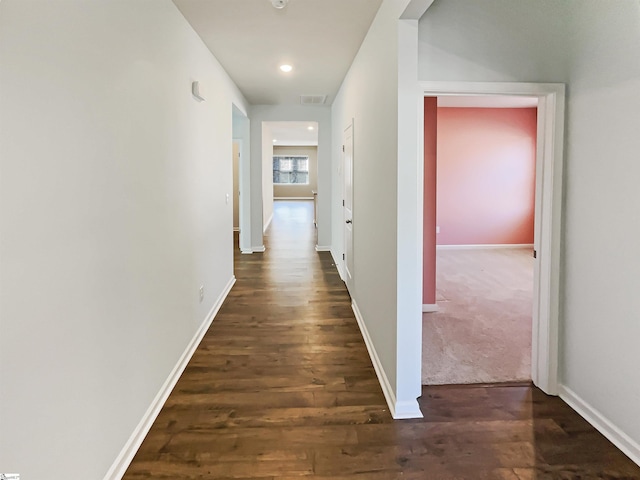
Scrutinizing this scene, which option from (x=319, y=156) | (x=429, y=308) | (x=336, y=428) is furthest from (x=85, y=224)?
(x=319, y=156)

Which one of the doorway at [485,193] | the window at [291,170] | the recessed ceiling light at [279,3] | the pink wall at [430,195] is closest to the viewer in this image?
the recessed ceiling light at [279,3]

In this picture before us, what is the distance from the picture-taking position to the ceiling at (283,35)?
2.84 meters

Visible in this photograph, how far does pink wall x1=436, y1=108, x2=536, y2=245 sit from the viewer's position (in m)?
7.54

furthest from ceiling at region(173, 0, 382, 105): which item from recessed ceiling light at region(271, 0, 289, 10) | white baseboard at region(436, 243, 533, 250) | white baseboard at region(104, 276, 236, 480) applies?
white baseboard at region(436, 243, 533, 250)

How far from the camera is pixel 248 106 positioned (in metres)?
6.78

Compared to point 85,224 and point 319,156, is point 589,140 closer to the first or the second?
point 85,224

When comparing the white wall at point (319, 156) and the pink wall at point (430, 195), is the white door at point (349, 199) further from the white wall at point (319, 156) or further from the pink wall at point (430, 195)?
the white wall at point (319, 156)

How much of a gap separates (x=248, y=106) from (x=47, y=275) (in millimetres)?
5904

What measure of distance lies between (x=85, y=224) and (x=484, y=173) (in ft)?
23.9

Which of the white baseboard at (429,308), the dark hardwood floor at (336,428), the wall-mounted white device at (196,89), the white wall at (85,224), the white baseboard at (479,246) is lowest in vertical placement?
the dark hardwood floor at (336,428)

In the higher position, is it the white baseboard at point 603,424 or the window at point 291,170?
the window at point 291,170

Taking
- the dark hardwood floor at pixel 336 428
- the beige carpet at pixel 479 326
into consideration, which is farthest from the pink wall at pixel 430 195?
the dark hardwood floor at pixel 336 428

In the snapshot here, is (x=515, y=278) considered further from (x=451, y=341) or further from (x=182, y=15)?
(x=182, y=15)

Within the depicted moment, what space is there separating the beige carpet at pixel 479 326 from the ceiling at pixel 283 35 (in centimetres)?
253
